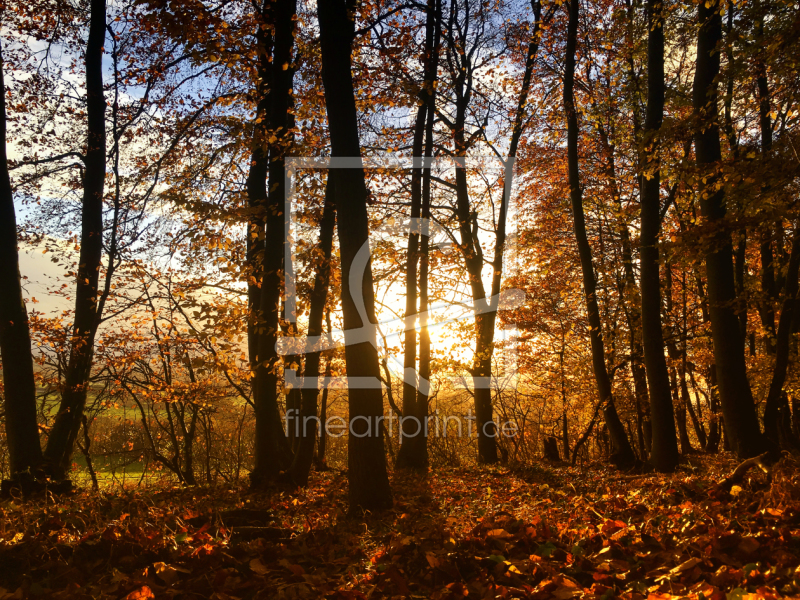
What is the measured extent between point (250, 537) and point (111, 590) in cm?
135

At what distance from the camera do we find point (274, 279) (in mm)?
7953

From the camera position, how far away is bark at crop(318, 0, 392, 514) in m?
5.68

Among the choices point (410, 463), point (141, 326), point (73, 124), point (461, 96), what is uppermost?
point (461, 96)

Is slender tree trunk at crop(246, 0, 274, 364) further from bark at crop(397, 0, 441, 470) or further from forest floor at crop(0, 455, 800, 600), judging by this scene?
bark at crop(397, 0, 441, 470)

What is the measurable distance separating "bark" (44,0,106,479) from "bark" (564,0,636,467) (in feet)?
31.0

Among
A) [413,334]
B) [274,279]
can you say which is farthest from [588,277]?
[274,279]

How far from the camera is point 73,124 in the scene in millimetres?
10734

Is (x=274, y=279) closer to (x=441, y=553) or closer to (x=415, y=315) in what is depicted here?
(x=415, y=315)

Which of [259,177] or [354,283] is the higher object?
[259,177]

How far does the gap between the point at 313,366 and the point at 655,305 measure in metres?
6.11

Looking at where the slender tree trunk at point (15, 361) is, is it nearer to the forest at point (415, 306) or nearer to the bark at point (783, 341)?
the forest at point (415, 306)

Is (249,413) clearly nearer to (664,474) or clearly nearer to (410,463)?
(410,463)

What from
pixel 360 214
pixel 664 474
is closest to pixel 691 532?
pixel 360 214

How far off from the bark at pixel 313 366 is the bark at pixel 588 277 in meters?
5.21
